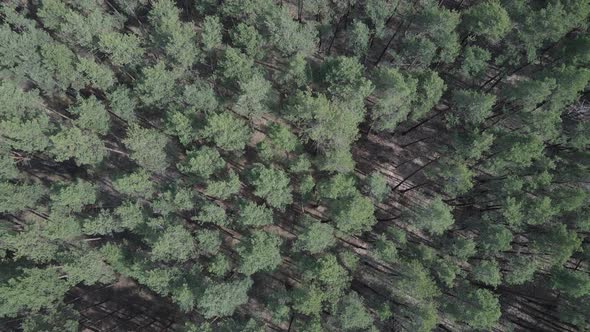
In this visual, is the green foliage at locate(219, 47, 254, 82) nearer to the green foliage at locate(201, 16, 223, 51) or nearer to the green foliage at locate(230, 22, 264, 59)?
the green foliage at locate(230, 22, 264, 59)

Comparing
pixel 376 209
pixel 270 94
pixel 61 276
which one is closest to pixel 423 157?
pixel 376 209

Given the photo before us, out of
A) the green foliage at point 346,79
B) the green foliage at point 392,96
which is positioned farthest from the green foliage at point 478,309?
the green foliage at point 346,79

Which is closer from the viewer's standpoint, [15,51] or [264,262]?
[264,262]

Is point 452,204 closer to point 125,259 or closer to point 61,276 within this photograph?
point 125,259

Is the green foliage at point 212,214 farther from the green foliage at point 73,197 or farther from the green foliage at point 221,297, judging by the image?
the green foliage at point 73,197

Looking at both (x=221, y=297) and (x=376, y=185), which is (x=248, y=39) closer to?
(x=376, y=185)

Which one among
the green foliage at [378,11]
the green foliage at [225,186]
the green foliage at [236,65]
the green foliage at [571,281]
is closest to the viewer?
the green foliage at [571,281]

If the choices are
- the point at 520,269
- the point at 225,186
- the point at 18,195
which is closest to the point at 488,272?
the point at 520,269
